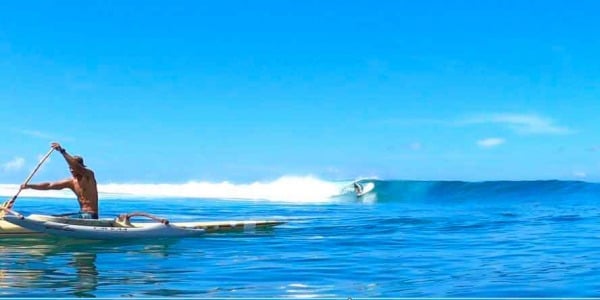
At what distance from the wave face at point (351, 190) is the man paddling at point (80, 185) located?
87.7 feet

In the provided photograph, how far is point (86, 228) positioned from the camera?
1275 centimetres

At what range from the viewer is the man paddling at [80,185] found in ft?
41.9

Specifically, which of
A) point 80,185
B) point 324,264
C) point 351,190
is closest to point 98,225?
point 80,185

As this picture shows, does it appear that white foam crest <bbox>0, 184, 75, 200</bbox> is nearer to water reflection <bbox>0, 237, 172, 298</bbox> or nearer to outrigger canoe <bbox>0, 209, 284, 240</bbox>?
outrigger canoe <bbox>0, 209, 284, 240</bbox>

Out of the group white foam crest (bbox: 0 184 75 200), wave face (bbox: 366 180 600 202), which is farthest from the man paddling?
wave face (bbox: 366 180 600 202)

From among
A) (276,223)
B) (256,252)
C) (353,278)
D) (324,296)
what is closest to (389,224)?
(276,223)

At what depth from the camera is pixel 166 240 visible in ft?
44.3

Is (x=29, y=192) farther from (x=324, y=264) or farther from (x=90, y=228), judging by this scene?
(x=324, y=264)

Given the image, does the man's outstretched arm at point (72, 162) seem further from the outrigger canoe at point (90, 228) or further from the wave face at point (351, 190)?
the wave face at point (351, 190)

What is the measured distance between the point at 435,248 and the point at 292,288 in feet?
16.3

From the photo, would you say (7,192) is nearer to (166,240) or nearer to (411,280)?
(166,240)

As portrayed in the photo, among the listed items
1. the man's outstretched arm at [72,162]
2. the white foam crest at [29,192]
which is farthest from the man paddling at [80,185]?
the white foam crest at [29,192]

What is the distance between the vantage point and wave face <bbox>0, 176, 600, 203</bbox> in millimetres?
42000

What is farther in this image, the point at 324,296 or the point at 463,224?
the point at 463,224
